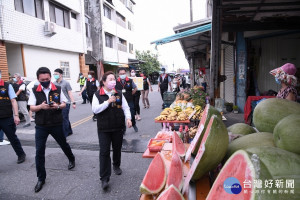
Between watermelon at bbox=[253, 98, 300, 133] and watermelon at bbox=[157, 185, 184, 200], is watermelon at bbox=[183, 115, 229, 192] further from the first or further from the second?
watermelon at bbox=[253, 98, 300, 133]

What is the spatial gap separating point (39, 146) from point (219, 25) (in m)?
3.57

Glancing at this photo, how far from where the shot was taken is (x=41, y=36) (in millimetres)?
14547

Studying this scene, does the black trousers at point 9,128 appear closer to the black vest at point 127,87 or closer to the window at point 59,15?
the black vest at point 127,87

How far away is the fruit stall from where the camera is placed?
0.87m

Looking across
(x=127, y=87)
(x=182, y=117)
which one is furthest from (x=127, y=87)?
(x=182, y=117)

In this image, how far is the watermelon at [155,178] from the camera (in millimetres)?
1729

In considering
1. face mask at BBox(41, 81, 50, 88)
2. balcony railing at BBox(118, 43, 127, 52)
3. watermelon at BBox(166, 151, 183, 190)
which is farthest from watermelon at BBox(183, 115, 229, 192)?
balcony railing at BBox(118, 43, 127, 52)

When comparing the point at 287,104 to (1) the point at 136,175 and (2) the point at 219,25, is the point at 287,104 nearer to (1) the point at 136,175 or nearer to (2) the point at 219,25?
(2) the point at 219,25

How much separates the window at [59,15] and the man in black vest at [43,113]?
14970mm

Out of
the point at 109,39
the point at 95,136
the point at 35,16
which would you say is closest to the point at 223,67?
the point at 95,136

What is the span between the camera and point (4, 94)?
14.6ft

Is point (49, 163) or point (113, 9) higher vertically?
point (113, 9)

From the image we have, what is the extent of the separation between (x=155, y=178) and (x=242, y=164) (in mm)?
1080

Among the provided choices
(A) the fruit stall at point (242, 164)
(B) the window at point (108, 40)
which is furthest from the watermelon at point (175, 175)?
(B) the window at point (108, 40)
